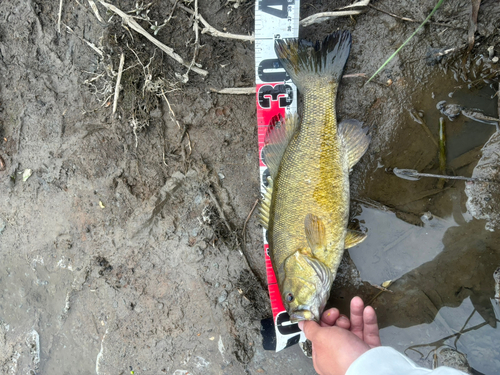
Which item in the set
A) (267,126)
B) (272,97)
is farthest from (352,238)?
(272,97)

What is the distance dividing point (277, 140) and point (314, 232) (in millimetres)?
844

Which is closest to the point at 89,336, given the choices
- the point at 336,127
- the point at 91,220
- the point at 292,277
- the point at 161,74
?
the point at 91,220

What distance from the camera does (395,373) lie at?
1.77 meters

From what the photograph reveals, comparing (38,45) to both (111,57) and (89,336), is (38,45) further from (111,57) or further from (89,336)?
(89,336)

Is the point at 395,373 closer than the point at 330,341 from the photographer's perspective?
Yes

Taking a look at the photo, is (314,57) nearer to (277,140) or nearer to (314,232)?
(277,140)

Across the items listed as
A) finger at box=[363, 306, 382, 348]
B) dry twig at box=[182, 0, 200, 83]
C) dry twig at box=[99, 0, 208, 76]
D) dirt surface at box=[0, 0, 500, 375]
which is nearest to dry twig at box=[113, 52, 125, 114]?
dirt surface at box=[0, 0, 500, 375]

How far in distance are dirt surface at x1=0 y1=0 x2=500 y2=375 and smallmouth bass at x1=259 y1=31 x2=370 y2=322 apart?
1.32 ft

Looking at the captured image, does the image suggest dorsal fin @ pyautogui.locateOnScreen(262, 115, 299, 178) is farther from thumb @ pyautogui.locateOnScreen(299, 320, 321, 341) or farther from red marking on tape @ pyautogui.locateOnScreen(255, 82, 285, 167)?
thumb @ pyautogui.locateOnScreen(299, 320, 321, 341)

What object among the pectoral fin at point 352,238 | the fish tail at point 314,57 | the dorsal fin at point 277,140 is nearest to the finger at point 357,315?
the pectoral fin at point 352,238

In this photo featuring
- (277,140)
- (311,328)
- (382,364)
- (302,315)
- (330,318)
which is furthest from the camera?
(277,140)

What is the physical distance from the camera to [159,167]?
3176mm

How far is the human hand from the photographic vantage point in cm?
206

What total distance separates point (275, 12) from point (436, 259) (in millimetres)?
2699
